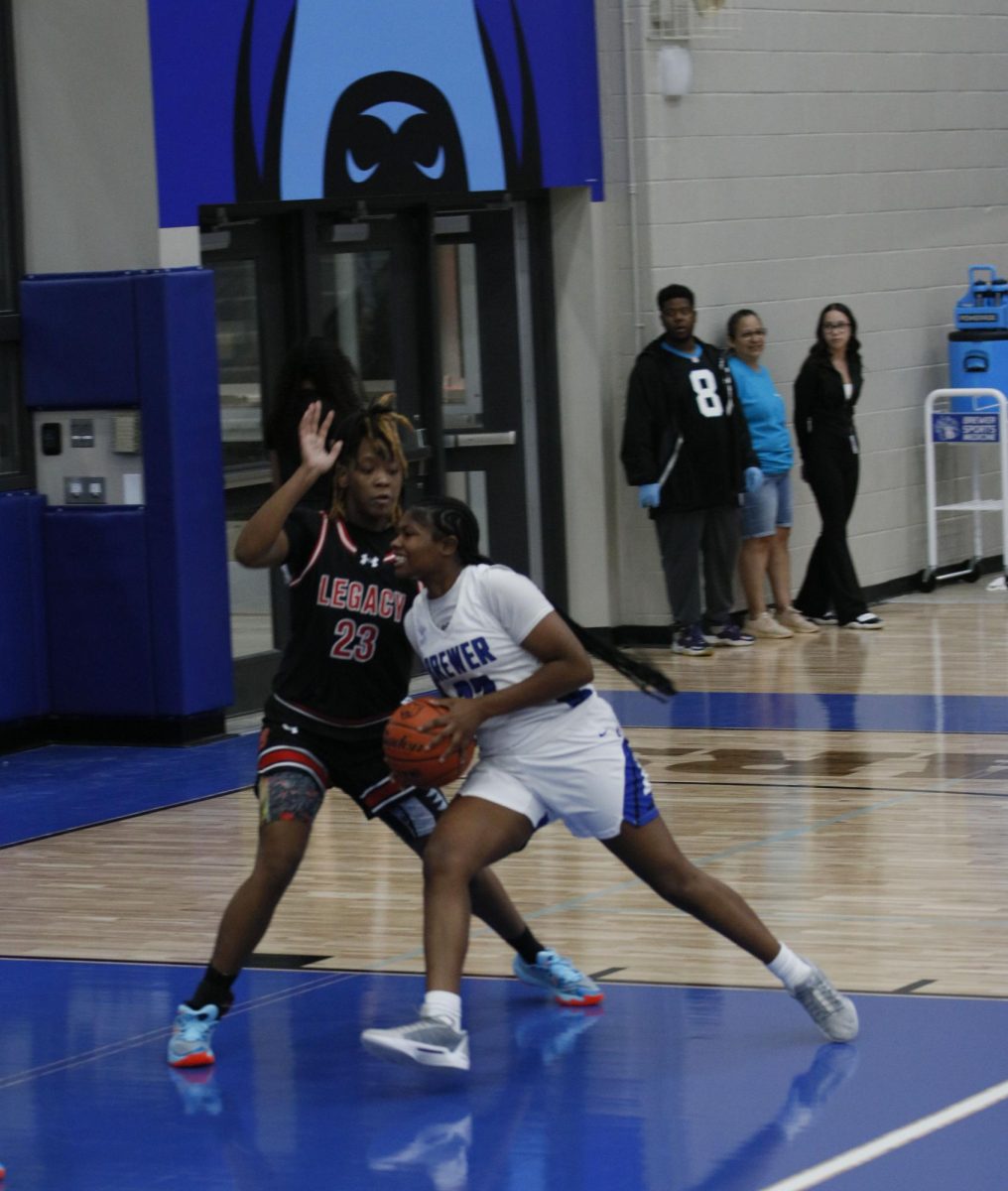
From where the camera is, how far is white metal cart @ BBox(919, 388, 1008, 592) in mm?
16109

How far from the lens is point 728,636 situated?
46.6ft

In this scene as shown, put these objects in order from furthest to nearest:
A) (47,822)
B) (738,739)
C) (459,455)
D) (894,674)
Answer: (459,455) < (894,674) < (738,739) < (47,822)

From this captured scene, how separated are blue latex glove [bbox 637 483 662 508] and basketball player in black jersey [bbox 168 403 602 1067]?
24.2 feet

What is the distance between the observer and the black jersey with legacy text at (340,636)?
630cm

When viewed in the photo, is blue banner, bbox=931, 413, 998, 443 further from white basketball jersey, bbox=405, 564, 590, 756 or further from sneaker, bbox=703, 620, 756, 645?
white basketball jersey, bbox=405, 564, 590, 756

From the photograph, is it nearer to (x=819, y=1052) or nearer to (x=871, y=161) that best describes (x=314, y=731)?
(x=819, y=1052)

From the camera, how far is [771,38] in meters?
15.1

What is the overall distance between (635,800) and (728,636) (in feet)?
26.8

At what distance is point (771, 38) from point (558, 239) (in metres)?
2.21

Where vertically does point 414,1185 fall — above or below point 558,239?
below

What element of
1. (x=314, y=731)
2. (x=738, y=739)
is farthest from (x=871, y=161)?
(x=314, y=731)

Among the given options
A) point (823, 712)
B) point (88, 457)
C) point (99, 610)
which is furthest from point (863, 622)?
point (88, 457)

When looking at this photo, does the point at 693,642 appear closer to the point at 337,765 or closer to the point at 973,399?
the point at 973,399

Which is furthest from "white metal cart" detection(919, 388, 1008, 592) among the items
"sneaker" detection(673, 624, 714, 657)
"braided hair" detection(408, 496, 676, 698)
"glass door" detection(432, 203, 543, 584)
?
"braided hair" detection(408, 496, 676, 698)
